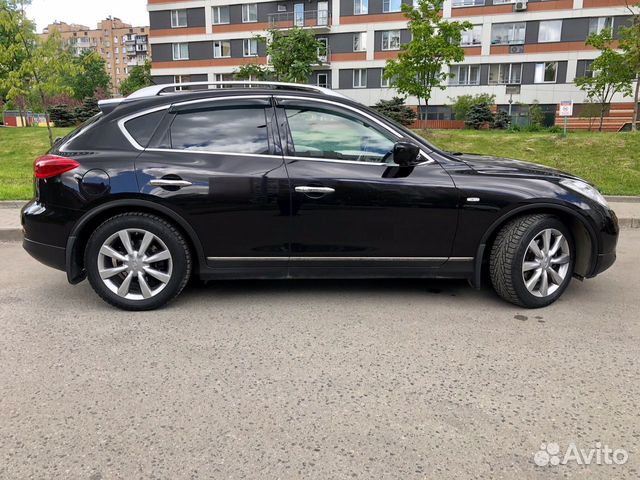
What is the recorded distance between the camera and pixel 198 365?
3.37 meters

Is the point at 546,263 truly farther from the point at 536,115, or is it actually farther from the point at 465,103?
the point at 536,115

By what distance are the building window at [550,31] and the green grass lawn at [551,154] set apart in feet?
88.3

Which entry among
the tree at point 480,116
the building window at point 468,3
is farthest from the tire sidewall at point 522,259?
the building window at point 468,3

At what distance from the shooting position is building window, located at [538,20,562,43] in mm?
39250

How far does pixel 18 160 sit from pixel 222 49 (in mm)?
34408

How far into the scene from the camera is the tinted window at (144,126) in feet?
13.9

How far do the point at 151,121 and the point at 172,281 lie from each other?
132 centimetres

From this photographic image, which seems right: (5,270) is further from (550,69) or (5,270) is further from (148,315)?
(550,69)

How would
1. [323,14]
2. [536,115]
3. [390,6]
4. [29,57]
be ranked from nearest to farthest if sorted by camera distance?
1. [29,57]
2. [536,115]
3. [390,6]
4. [323,14]

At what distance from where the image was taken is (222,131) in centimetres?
430

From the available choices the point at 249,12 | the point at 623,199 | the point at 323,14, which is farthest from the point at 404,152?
the point at 249,12

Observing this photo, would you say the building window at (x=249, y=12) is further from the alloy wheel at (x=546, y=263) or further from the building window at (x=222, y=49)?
the alloy wheel at (x=546, y=263)

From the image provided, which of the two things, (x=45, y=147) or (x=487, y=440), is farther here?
(x=45, y=147)

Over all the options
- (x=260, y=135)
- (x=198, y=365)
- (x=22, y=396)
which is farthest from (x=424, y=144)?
(x=22, y=396)
